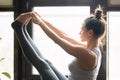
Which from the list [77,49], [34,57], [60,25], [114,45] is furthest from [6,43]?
[114,45]

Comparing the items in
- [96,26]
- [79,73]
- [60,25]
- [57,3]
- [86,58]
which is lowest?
[79,73]

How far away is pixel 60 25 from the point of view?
2777 millimetres

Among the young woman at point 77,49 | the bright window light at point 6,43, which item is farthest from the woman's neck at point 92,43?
the bright window light at point 6,43

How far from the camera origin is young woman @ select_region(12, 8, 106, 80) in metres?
2.05

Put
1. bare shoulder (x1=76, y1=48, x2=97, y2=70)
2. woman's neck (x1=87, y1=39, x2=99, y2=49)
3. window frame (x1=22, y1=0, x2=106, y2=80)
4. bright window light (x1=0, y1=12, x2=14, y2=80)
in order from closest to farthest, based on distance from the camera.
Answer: bare shoulder (x1=76, y1=48, x2=97, y2=70)
woman's neck (x1=87, y1=39, x2=99, y2=49)
window frame (x1=22, y1=0, x2=106, y2=80)
bright window light (x1=0, y1=12, x2=14, y2=80)

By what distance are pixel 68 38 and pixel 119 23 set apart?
0.70 meters

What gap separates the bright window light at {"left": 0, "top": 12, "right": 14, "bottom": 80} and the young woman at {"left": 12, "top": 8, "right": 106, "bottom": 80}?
67cm

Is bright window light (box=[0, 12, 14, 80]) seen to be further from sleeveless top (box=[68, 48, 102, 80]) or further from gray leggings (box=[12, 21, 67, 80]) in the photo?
sleeveless top (box=[68, 48, 102, 80])

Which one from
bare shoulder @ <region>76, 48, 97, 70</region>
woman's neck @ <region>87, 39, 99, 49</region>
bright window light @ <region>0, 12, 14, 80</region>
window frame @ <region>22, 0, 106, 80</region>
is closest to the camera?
bare shoulder @ <region>76, 48, 97, 70</region>

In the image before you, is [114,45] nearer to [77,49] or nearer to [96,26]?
[96,26]

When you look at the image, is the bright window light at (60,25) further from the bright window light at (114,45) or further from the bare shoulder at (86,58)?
the bare shoulder at (86,58)

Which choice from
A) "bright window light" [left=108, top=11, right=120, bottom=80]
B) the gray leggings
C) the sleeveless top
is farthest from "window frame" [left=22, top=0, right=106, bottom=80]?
the sleeveless top

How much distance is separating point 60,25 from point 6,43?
715 mm

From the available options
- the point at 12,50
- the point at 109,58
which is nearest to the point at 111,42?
the point at 109,58
